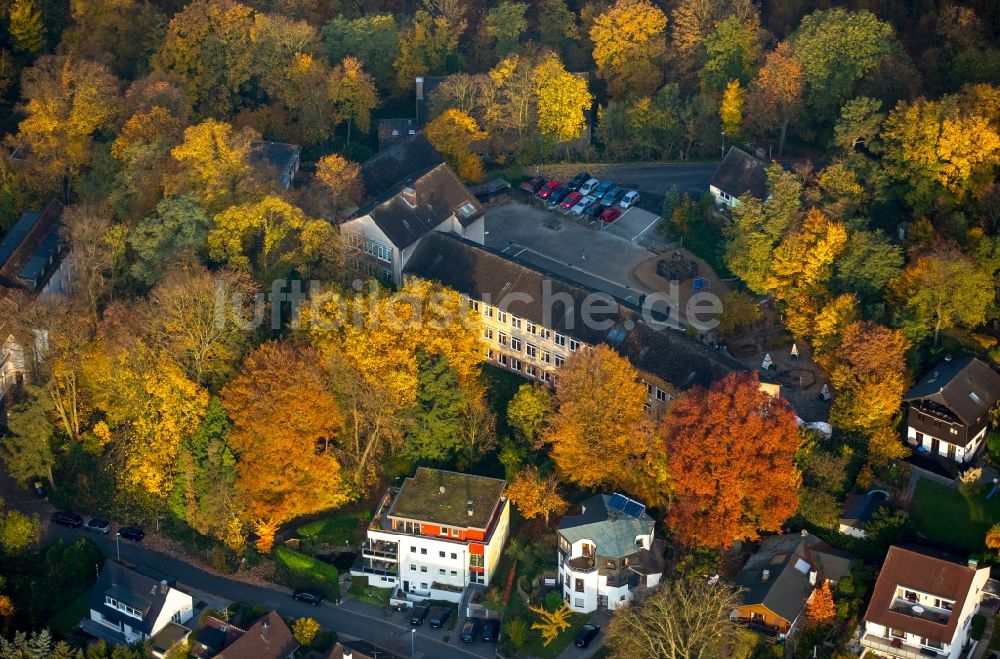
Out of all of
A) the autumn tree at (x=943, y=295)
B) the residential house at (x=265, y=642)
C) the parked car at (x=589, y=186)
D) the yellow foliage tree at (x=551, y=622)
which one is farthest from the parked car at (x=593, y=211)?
the residential house at (x=265, y=642)

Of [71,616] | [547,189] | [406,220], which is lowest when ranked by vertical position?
[71,616]

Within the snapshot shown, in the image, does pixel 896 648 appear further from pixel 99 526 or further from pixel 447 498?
pixel 99 526

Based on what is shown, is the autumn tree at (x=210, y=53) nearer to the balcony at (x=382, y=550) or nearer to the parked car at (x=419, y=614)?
the balcony at (x=382, y=550)

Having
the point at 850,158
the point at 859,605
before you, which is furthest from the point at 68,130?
the point at 859,605


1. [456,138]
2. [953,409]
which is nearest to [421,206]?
[456,138]

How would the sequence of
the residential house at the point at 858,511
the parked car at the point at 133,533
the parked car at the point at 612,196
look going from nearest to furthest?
the residential house at the point at 858,511
the parked car at the point at 133,533
the parked car at the point at 612,196

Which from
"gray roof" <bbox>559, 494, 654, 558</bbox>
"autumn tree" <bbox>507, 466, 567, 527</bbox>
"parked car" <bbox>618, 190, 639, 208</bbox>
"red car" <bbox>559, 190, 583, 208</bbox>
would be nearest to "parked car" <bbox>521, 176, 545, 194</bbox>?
"red car" <bbox>559, 190, 583, 208</bbox>

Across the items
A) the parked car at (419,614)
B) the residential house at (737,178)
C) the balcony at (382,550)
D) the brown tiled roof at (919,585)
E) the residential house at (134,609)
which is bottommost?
the residential house at (134,609)
